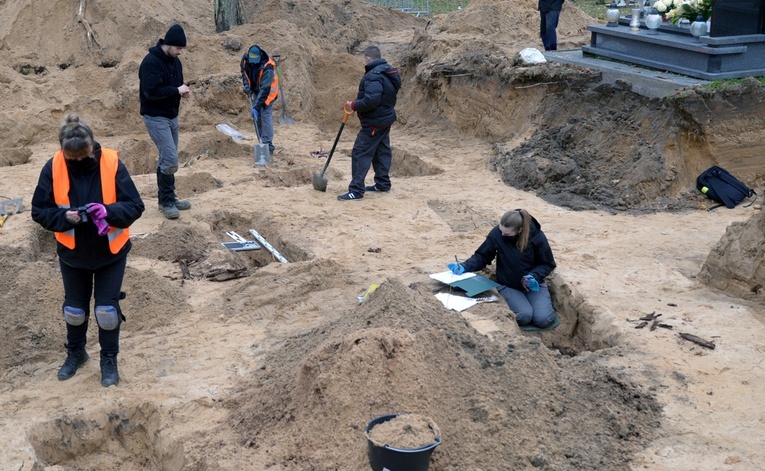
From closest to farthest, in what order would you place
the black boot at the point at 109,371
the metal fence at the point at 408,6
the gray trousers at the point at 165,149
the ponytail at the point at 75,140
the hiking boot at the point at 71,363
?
1. the ponytail at the point at 75,140
2. the black boot at the point at 109,371
3. the hiking boot at the point at 71,363
4. the gray trousers at the point at 165,149
5. the metal fence at the point at 408,6

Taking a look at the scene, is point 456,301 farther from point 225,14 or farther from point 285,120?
point 225,14

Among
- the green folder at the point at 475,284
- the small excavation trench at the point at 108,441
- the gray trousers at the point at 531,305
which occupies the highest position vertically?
the green folder at the point at 475,284

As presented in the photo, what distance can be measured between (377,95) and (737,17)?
5225 mm

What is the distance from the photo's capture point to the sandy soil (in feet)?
16.6

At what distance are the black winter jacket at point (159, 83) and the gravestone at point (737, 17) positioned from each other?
24.0ft

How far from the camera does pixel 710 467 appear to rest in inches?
190

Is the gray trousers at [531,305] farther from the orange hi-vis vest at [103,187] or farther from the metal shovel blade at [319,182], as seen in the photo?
the metal shovel blade at [319,182]

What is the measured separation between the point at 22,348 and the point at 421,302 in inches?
125

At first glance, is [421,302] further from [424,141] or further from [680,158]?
[424,141]

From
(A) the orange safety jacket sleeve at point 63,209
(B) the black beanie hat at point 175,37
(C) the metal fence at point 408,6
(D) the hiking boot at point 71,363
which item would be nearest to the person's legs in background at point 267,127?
(B) the black beanie hat at point 175,37

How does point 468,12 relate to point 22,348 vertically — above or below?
above

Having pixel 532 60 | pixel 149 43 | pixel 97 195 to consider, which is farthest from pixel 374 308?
pixel 149 43

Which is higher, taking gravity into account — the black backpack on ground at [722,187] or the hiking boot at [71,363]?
the black backpack on ground at [722,187]

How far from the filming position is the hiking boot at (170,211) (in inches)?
380
